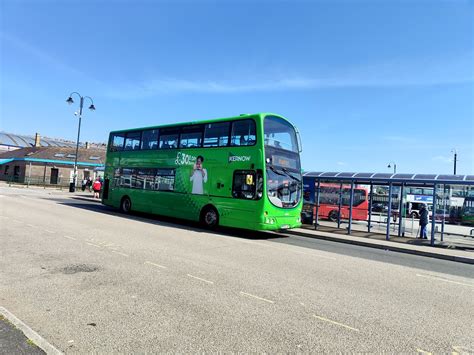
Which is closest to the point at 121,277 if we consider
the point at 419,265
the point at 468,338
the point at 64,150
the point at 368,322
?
the point at 368,322

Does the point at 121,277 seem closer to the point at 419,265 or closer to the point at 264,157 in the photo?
the point at 264,157

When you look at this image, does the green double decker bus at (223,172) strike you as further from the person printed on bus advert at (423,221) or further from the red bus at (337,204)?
the red bus at (337,204)

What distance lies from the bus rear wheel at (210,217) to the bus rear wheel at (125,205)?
5592 millimetres

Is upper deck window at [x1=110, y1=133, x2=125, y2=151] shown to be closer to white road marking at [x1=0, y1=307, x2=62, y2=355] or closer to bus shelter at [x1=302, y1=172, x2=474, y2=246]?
bus shelter at [x1=302, y1=172, x2=474, y2=246]

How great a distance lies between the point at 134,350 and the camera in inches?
144

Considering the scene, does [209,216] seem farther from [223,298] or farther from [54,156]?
[54,156]

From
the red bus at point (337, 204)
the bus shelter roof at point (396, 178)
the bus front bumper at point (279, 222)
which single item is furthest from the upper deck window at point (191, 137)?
the red bus at point (337, 204)

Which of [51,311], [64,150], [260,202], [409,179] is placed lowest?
[51,311]

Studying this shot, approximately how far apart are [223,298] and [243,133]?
828 centimetres

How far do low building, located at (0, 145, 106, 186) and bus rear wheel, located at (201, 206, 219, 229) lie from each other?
121ft

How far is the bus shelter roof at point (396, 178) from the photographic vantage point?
13.9m

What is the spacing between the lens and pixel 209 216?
45.5 ft

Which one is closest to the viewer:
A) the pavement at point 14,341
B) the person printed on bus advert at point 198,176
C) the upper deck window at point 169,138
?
the pavement at point 14,341

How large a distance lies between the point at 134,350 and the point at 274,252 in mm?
6456
